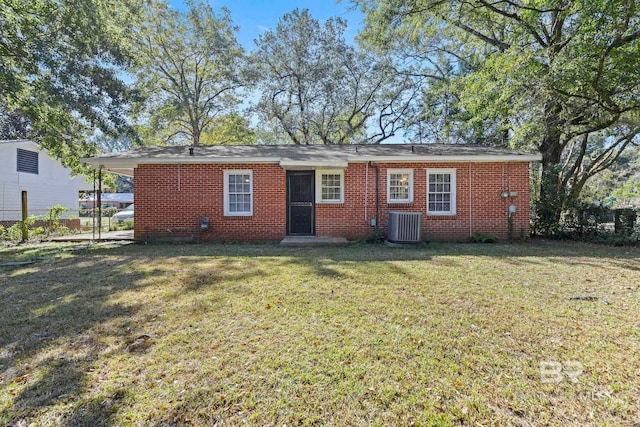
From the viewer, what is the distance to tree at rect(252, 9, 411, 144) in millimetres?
18938

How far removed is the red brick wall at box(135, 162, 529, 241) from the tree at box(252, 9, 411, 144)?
39.3 feet

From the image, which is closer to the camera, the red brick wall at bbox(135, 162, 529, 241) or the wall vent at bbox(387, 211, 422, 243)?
the wall vent at bbox(387, 211, 422, 243)

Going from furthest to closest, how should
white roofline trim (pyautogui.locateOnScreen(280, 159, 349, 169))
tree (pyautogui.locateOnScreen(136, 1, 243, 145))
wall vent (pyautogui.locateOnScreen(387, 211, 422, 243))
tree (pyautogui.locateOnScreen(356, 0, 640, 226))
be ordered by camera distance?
tree (pyautogui.locateOnScreen(136, 1, 243, 145)) < white roofline trim (pyautogui.locateOnScreen(280, 159, 349, 169)) < wall vent (pyautogui.locateOnScreen(387, 211, 422, 243)) < tree (pyautogui.locateOnScreen(356, 0, 640, 226))

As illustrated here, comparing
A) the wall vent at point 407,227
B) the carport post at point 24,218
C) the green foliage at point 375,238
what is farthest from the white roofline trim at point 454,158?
the carport post at point 24,218

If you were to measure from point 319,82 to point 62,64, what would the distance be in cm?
1348

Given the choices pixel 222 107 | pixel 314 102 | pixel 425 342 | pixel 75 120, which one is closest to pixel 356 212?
pixel 425 342

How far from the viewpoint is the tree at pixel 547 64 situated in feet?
26.1

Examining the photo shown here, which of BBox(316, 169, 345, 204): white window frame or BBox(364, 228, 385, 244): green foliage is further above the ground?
BBox(316, 169, 345, 204): white window frame

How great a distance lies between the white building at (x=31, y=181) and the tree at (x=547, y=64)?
16.6 m

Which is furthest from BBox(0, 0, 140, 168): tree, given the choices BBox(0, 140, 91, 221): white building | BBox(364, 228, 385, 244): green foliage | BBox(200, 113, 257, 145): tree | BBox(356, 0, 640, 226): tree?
BBox(200, 113, 257, 145): tree

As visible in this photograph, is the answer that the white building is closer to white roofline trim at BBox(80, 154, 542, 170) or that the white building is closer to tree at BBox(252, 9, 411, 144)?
white roofline trim at BBox(80, 154, 542, 170)

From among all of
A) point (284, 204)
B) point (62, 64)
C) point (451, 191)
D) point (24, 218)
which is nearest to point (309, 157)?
point (284, 204)

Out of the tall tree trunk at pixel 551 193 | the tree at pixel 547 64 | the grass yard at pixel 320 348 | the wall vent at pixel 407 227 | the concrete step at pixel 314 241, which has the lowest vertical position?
the grass yard at pixel 320 348

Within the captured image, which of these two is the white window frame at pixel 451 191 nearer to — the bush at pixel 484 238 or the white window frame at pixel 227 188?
the bush at pixel 484 238
